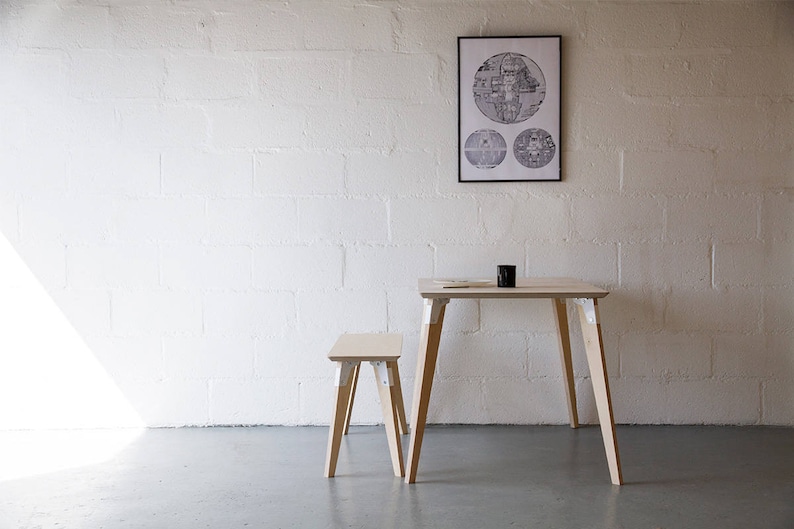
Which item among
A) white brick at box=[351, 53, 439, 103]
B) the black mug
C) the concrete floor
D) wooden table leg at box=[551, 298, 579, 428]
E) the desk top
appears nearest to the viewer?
the concrete floor

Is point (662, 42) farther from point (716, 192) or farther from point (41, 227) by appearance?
point (41, 227)

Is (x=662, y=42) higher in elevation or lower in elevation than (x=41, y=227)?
higher

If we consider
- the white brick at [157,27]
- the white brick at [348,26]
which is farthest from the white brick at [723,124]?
the white brick at [157,27]

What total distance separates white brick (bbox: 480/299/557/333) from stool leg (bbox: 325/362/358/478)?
0.93m

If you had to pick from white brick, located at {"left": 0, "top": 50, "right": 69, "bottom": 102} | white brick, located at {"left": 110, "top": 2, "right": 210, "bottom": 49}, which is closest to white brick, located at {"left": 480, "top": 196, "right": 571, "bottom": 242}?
white brick, located at {"left": 110, "top": 2, "right": 210, "bottom": 49}

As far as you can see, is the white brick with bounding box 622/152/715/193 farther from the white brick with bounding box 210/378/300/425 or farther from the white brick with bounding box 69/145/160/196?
the white brick with bounding box 69/145/160/196

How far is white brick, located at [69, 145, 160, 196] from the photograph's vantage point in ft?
11.2

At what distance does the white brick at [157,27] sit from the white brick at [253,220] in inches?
28.6

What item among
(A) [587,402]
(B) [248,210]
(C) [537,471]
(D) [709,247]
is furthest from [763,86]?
(B) [248,210]

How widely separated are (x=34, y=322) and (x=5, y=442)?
54cm

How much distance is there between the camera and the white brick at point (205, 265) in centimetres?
344

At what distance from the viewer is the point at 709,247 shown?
3.40 meters

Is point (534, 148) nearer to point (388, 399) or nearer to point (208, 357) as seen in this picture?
point (388, 399)

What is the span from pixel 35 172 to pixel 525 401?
2.46 metres
